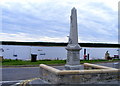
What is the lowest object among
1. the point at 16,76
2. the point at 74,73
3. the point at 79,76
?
the point at 16,76

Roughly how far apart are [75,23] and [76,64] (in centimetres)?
208

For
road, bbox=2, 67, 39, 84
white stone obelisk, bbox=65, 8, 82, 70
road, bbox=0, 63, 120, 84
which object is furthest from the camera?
road, bbox=2, 67, 39, 84

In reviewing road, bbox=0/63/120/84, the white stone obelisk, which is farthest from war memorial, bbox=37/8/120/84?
road, bbox=0/63/120/84

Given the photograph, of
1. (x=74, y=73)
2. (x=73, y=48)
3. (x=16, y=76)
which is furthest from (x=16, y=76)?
(x=74, y=73)

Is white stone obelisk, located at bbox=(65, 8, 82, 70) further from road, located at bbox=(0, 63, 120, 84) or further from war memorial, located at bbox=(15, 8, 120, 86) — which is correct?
road, located at bbox=(0, 63, 120, 84)

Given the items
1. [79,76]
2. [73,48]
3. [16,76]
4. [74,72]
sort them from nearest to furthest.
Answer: [74,72] < [79,76] < [73,48] < [16,76]

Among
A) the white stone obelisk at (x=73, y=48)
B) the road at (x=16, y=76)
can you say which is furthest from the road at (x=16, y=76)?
the white stone obelisk at (x=73, y=48)

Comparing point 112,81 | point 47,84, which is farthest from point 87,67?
point 47,84

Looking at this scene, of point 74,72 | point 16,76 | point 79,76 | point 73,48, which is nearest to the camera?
point 74,72

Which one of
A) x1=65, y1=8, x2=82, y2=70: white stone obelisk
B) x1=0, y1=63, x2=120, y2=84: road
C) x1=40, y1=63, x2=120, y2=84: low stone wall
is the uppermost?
x1=65, y1=8, x2=82, y2=70: white stone obelisk

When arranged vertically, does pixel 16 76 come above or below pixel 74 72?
below

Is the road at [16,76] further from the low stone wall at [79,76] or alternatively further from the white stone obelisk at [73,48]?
the white stone obelisk at [73,48]

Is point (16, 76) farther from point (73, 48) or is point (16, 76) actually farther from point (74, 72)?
point (74, 72)

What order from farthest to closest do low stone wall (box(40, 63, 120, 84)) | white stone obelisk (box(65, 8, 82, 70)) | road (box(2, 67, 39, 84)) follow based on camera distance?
1. road (box(2, 67, 39, 84))
2. white stone obelisk (box(65, 8, 82, 70))
3. low stone wall (box(40, 63, 120, 84))
